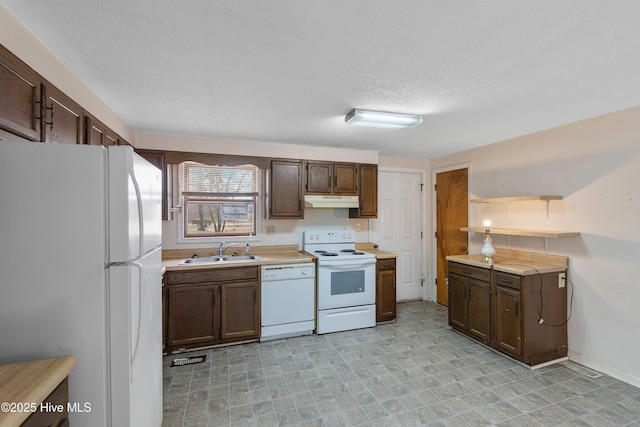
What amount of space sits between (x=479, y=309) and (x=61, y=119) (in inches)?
157

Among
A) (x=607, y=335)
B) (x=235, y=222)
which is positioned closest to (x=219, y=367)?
(x=235, y=222)

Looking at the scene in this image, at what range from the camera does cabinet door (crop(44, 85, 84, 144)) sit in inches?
60.7

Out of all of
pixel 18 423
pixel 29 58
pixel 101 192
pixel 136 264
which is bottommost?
pixel 18 423

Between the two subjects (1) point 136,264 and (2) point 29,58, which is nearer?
(1) point 136,264

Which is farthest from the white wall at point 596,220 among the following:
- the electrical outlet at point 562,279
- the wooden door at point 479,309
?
the wooden door at point 479,309

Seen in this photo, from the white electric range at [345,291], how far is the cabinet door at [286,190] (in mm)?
671

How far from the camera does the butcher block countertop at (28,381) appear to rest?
0.84 m

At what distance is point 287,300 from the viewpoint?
3240mm

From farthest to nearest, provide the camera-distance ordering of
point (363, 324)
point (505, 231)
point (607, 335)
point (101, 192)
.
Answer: point (363, 324)
point (505, 231)
point (607, 335)
point (101, 192)

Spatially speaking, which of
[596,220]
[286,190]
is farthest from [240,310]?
[596,220]

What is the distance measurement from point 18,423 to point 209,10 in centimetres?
164

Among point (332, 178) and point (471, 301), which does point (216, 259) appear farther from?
point (471, 301)

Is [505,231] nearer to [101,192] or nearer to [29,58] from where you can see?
[101,192]

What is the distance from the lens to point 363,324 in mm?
3535
